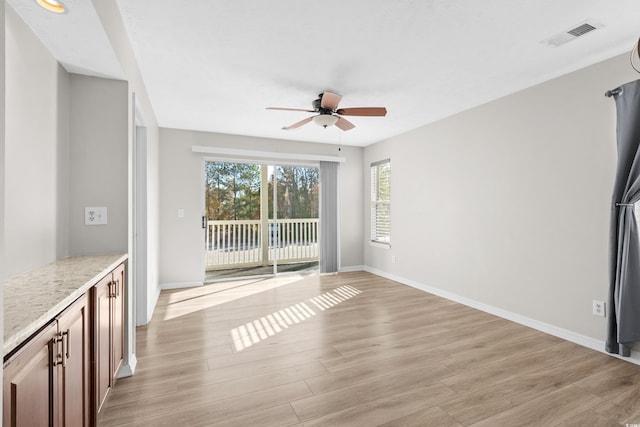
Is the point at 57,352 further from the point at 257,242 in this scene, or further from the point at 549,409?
the point at 257,242

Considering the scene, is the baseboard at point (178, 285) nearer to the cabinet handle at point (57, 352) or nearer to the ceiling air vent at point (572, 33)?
the cabinet handle at point (57, 352)

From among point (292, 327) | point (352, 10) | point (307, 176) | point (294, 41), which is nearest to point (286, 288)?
point (292, 327)

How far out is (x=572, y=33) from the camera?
2244mm

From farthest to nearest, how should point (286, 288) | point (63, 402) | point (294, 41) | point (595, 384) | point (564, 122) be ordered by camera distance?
1. point (286, 288)
2. point (564, 122)
3. point (294, 41)
4. point (595, 384)
5. point (63, 402)

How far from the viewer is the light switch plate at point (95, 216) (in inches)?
83.3

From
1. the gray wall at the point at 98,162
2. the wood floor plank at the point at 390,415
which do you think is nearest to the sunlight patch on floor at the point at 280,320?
the wood floor plank at the point at 390,415

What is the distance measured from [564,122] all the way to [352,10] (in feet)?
7.55

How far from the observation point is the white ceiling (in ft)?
6.32

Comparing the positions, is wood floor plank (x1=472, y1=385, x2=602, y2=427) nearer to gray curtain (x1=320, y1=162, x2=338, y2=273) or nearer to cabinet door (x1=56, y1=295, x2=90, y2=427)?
cabinet door (x1=56, y1=295, x2=90, y2=427)

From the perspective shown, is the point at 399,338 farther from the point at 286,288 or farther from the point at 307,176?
the point at 307,176

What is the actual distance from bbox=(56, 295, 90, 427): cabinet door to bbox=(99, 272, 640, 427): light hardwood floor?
511 millimetres

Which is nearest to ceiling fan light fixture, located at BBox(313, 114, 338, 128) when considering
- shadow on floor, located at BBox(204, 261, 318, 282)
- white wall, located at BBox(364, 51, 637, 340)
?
white wall, located at BBox(364, 51, 637, 340)

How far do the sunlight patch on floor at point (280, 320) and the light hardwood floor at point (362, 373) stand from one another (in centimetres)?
2

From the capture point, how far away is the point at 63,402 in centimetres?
121
